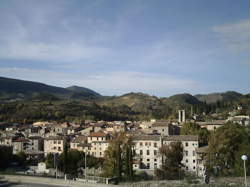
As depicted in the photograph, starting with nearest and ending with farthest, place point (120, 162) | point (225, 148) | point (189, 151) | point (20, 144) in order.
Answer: point (120, 162) < point (225, 148) < point (189, 151) < point (20, 144)

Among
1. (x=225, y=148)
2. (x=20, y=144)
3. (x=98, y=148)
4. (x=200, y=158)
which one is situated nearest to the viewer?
(x=225, y=148)

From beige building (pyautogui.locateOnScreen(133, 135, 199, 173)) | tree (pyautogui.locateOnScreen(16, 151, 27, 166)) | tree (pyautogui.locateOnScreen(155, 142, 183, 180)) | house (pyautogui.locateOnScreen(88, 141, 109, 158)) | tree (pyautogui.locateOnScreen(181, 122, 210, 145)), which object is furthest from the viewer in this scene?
house (pyautogui.locateOnScreen(88, 141, 109, 158))

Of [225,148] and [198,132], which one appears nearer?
[225,148]

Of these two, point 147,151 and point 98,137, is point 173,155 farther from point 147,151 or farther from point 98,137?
Answer: point 98,137

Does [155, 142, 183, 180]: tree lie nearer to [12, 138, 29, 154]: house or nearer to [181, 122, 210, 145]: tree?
[181, 122, 210, 145]: tree

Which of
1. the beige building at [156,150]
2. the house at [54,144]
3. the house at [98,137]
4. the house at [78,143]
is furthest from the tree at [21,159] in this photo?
the beige building at [156,150]

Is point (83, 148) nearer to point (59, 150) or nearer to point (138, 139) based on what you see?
point (59, 150)

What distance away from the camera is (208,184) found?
1802cm

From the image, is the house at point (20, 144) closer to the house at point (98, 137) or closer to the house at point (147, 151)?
the house at point (98, 137)

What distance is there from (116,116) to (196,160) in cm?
9912

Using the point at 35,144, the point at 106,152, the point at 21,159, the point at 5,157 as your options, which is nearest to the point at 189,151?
the point at 106,152

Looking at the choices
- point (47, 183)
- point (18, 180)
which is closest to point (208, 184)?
point (47, 183)

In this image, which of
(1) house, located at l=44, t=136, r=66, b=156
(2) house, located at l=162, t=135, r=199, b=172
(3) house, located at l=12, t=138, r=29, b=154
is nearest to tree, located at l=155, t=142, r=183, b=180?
(2) house, located at l=162, t=135, r=199, b=172

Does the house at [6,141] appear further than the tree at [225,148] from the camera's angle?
Yes
